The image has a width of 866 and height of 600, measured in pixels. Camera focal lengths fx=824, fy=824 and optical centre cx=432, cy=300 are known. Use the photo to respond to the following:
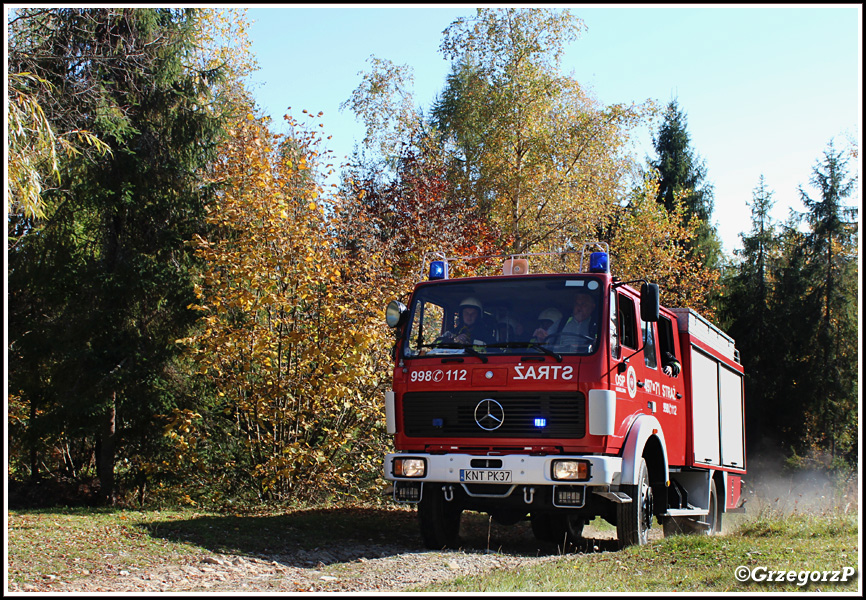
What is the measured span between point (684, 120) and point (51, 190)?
41.1m

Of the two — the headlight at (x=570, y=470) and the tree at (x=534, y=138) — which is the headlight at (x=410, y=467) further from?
the tree at (x=534, y=138)

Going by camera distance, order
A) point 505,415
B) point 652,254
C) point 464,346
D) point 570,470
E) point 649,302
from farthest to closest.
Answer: point 652,254, point 464,346, point 649,302, point 505,415, point 570,470

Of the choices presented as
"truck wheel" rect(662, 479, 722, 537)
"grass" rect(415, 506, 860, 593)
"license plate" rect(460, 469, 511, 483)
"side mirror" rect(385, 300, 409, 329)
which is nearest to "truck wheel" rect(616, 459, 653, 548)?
"grass" rect(415, 506, 860, 593)

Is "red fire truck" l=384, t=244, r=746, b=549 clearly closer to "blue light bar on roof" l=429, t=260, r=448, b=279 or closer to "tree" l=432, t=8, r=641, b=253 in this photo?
"blue light bar on roof" l=429, t=260, r=448, b=279

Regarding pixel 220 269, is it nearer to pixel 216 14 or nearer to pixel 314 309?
pixel 314 309

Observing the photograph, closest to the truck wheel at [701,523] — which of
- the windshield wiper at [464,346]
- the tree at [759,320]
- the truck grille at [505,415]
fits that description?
the truck grille at [505,415]

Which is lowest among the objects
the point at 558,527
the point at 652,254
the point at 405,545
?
the point at 405,545

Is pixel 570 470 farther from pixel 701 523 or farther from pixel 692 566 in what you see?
pixel 701 523

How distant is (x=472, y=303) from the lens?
8.88 m

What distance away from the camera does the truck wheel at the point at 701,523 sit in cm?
1109

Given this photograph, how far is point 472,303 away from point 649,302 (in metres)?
1.85

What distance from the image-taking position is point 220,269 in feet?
45.6

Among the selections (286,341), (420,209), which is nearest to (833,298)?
(420,209)

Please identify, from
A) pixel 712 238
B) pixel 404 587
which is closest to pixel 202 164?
pixel 404 587
